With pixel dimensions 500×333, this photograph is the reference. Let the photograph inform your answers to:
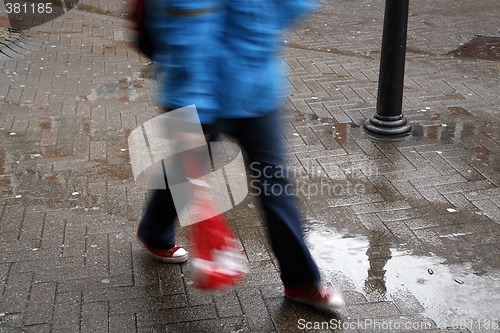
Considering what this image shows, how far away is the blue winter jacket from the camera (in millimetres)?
2734

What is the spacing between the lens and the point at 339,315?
10.7ft

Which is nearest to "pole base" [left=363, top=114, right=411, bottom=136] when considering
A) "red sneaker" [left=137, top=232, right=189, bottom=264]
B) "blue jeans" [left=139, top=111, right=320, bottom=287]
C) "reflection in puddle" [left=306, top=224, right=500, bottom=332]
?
"reflection in puddle" [left=306, top=224, right=500, bottom=332]

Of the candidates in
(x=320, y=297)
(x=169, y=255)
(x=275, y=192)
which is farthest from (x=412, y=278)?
(x=169, y=255)

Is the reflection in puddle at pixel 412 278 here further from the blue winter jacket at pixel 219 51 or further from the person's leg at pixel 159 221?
the blue winter jacket at pixel 219 51

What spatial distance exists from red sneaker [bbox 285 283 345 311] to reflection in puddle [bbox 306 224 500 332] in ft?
0.77

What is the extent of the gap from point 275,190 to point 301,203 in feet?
4.35

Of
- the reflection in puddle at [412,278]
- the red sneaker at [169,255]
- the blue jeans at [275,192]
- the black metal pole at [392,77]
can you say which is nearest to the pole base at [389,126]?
the black metal pole at [392,77]

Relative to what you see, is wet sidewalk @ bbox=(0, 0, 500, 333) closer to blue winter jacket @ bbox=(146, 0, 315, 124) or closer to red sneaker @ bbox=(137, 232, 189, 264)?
red sneaker @ bbox=(137, 232, 189, 264)

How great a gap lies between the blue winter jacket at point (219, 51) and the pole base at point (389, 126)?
244 centimetres

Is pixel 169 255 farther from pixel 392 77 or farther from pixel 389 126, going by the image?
pixel 392 77

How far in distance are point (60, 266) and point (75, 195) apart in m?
0.86

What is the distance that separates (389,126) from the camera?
5.30m

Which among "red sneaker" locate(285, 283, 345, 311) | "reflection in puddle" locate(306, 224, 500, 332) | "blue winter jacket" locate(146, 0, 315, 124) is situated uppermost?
"blue winter jacket" locate(146, 0, 315, 124)

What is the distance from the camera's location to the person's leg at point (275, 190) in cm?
301
